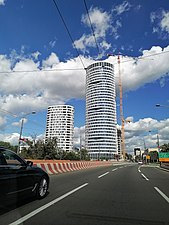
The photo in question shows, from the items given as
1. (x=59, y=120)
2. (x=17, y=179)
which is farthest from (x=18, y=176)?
(x=59, y=120)

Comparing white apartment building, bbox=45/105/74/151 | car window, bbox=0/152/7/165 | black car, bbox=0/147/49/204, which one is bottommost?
black car, bbox=0/147/49/204

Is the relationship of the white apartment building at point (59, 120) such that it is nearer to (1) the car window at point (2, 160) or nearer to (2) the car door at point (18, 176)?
(2) the car door at point (18, 176)

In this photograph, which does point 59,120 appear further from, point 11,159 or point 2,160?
point 2,160

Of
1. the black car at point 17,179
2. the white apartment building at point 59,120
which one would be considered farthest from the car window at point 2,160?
the white apartment building at point 59,120

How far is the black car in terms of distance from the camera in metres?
5.15

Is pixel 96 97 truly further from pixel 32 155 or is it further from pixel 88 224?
Answer: pixel 88 224

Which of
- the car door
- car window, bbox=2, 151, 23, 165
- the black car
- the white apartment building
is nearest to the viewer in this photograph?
the black car

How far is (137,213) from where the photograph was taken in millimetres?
5504

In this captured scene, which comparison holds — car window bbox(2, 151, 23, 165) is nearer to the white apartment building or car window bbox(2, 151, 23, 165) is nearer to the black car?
the black car

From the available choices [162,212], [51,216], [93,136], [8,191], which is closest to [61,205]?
[51,216]

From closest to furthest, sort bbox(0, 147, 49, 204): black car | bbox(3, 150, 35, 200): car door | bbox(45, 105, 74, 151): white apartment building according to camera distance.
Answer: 1. bbox(0, 147, 49, 204): black car
2. bbox(3, 150, 35, 200): car door
3. bbox(45, 105, 74, 151): white apartment building

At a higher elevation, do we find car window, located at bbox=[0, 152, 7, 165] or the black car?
car window, located at bbox=[0, 152, 7, 165]

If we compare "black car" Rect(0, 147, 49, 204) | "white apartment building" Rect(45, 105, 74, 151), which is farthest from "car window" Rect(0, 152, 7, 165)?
"white apartment building" Rect(45, 105, 74, 151)

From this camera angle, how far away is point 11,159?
5953mm
